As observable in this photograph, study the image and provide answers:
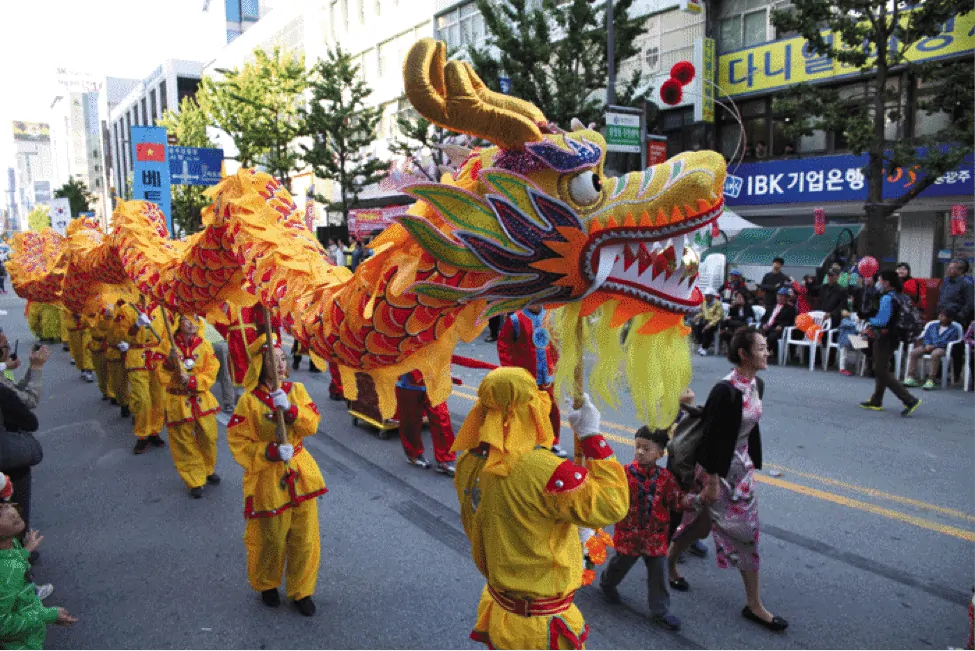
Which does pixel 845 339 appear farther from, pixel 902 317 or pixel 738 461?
pixel 738 461

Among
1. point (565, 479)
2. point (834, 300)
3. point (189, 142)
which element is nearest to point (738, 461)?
point (565, 479)

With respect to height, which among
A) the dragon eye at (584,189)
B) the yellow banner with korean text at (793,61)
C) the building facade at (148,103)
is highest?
the building facade at (148,103)

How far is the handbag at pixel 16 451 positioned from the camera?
4.02 m

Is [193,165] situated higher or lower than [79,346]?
higher

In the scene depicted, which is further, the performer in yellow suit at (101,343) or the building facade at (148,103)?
the building facade at (148,103)

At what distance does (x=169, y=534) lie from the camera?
4965mm

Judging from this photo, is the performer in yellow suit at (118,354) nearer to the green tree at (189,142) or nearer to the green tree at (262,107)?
the green tree at (262,107)

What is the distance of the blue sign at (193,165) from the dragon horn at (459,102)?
17137 mm

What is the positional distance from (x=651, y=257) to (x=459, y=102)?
738mm

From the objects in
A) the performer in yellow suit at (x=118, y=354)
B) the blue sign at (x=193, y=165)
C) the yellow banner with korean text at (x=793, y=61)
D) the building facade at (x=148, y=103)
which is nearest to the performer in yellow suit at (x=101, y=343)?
the performer in yellow suit at (x=118, y=354)

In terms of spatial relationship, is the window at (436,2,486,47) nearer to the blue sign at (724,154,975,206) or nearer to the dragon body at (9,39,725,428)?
the blue sign at (724,154,975,206)

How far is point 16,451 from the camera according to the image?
4.08m

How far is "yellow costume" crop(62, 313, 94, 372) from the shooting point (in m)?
10.4

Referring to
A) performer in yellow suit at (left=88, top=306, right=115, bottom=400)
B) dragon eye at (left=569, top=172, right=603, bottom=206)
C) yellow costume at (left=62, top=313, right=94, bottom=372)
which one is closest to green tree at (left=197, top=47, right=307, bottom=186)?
yellow costume at (left=62, top=313, right=94, bottom=372)
